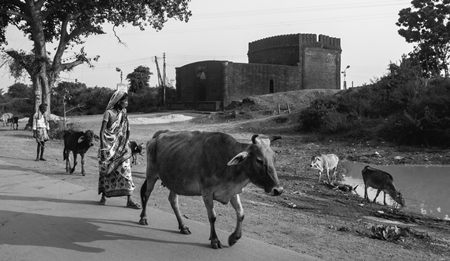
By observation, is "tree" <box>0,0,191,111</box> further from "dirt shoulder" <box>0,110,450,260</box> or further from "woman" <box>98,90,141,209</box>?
"woman" <box>98,90,141,209</box>

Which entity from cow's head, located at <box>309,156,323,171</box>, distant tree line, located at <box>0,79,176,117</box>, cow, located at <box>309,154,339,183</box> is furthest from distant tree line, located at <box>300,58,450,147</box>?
distant tree line, located at <box>0,79,176,117</box>

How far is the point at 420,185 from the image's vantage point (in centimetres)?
1146

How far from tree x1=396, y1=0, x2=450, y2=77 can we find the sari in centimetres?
3411

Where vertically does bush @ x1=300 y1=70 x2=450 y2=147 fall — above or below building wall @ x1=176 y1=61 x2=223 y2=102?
below

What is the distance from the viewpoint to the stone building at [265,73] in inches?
1570

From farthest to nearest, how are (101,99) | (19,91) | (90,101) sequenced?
1. (19,91)
2. (90,101)
3. (101,99)

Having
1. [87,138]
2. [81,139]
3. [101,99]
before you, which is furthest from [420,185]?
[101,99]

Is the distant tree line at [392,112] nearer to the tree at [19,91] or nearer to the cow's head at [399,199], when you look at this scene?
the cow's head at [399,199]

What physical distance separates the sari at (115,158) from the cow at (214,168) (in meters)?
1.15

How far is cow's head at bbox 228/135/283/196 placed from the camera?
163 inches

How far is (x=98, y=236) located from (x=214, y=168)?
67.9 inches

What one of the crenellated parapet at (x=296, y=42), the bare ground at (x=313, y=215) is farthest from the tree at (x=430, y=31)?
the bare ground at (x=313, y=215)

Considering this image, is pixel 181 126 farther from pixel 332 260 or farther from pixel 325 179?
pixel 332 260

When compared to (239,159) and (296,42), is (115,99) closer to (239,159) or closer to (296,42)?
(239,159)
